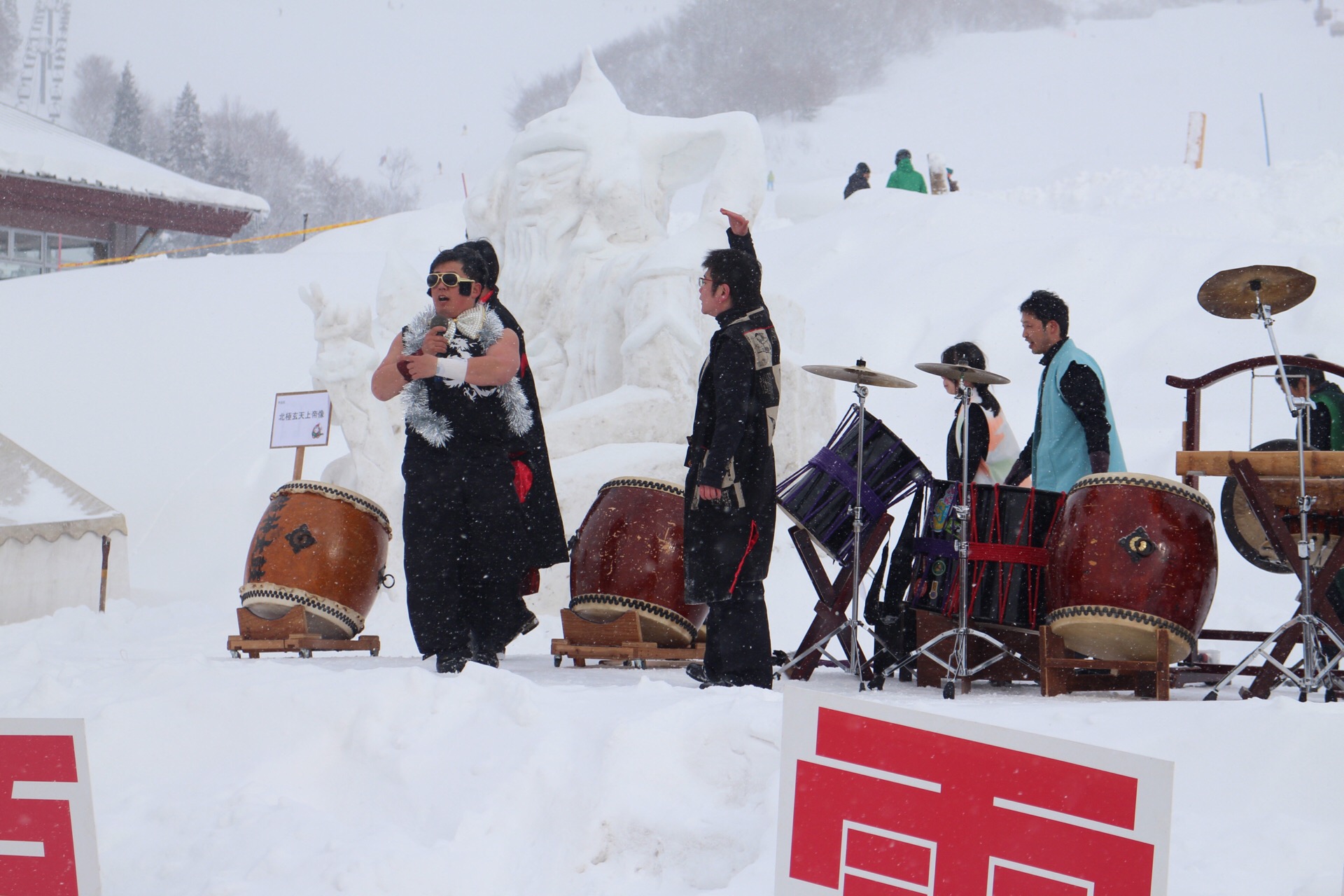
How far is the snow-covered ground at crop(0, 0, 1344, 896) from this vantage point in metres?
2.53

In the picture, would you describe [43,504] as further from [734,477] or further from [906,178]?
[906,178]

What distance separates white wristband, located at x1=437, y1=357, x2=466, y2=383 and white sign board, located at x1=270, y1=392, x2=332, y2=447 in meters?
3.48

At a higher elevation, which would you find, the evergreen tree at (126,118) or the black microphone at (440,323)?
the evergreen tree at (126,118)

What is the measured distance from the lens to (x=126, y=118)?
87.7 feet

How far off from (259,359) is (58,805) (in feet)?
40.1

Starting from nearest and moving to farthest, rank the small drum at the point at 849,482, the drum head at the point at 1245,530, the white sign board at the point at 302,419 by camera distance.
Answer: the small drum at the point at 849,482, the drum head at the point at 1245,530, the white sign board at the point at 302,419

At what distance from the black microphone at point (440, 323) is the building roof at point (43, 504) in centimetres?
425

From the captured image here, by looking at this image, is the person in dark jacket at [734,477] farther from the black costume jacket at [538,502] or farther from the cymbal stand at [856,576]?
the black costume jacket at [538,502]

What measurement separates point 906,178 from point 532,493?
1342 cm

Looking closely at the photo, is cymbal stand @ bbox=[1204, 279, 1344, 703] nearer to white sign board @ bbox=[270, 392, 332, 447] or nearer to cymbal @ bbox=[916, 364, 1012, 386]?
cymbal @ bbox=[916, 364, 1012, 386]

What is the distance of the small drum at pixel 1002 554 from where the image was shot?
4.14m

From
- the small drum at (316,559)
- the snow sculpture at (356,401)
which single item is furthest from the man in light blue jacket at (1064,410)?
the snow sculpture at (356,401)

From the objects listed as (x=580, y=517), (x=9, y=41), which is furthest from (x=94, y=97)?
(x=580, y=517)

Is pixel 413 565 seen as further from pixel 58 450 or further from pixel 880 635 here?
pixel 58 450
